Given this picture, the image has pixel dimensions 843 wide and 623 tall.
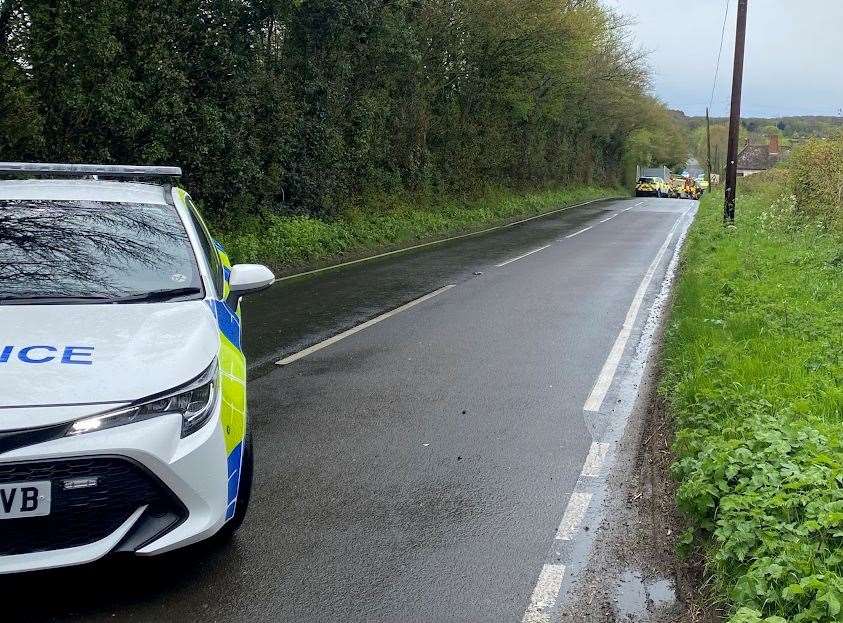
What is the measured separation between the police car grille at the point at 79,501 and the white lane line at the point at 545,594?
1.71m

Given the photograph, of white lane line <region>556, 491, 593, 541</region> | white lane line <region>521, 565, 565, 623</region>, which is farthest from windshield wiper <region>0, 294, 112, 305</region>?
white lane line <region>556, 491, 593, 541</region>

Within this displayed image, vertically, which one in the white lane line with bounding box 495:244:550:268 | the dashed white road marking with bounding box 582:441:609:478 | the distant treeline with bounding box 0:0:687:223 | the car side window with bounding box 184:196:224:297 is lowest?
the dashed white road marking with bounding box 582:441:609:478

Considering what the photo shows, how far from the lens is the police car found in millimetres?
Answer: 3143

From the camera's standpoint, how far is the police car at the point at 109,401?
314 centimetres

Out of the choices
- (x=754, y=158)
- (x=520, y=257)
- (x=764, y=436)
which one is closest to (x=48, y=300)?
(x=764, y=436)

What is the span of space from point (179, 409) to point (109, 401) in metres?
0.31

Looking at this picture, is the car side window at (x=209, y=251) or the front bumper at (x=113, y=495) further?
the car side window at (x=209, y=251)

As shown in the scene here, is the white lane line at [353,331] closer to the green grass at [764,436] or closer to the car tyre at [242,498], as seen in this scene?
the green grass at [764,436]

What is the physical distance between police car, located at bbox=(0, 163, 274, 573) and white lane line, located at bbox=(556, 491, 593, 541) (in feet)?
5.71

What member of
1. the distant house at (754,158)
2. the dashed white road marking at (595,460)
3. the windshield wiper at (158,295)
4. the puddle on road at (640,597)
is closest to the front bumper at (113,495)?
the windshield wiper at (158,295)

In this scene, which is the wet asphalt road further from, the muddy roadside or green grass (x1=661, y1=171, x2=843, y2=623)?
green grass (x1=661, y1=171, x2=843, y2=623)

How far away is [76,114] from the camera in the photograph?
12492 mm

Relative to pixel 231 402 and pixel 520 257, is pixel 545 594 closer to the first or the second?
pixel 231 402

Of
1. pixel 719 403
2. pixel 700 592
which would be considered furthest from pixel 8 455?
pixel 719 403
